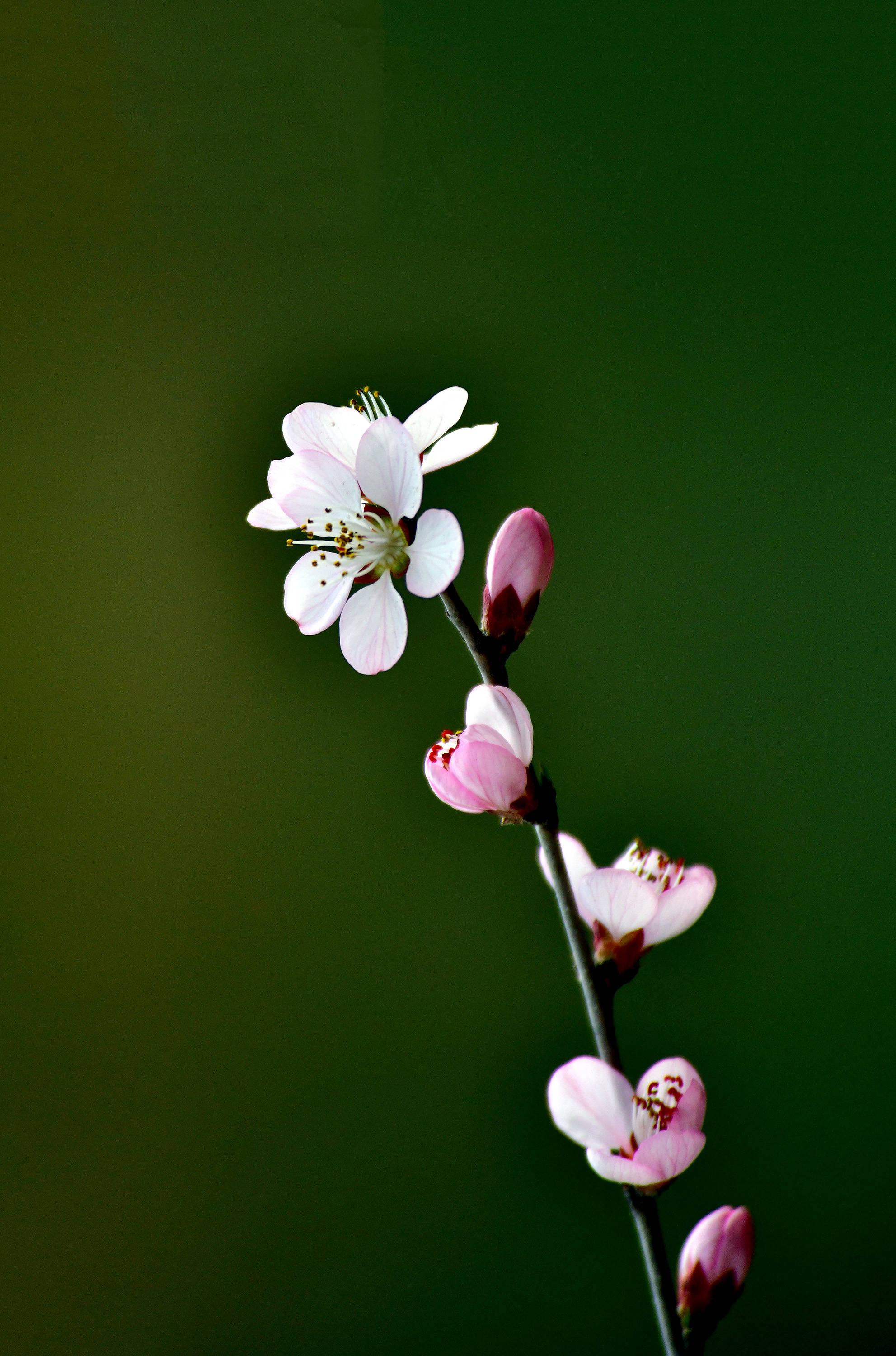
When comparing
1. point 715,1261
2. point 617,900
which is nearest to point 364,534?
point 617,900

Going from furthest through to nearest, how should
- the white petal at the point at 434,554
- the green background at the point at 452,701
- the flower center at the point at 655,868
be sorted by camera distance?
the green background at the point at 452,701
the flower center at the point at 655,868
the white petal at the point at 434,554

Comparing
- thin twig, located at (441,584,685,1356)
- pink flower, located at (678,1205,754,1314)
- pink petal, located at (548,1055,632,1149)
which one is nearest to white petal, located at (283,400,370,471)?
thin twig, located at (441,584,685,1356)

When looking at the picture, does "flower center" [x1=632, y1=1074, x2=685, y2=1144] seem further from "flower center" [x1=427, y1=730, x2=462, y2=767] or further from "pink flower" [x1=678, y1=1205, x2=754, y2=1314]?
"flower center" [x1=427, y1=730, x2=462, y2=767]

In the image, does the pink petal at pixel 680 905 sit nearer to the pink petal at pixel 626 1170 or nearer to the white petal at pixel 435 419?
the pink petal at pixel 626 1170

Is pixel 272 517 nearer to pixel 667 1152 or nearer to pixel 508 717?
pixel 508 717

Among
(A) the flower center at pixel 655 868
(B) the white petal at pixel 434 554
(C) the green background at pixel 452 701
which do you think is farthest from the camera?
(C) the green background at pixel 452 701

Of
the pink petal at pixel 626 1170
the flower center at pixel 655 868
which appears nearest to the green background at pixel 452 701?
the flower center at pixel 655 868
